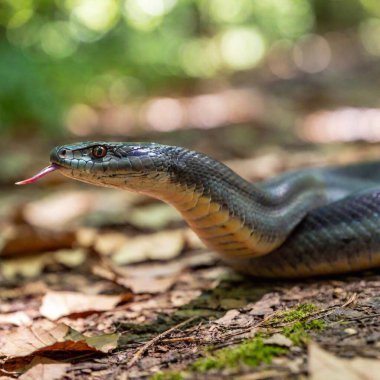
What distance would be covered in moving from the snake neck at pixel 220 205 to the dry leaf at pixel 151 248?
1128mm

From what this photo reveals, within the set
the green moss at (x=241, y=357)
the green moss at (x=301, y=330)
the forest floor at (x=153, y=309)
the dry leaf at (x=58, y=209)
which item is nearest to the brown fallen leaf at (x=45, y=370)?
the forest floor at (x=153, y=309)

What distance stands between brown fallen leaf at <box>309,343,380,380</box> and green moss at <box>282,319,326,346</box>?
252 millimetres

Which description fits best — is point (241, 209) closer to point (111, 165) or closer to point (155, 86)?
point (111, 165)

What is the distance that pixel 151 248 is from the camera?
518cm

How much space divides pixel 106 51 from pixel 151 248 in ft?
33.8

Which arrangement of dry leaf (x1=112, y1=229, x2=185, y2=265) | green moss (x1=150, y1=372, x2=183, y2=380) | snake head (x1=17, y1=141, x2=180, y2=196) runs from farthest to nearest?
dry leaf (x1=112, y1=229, x2=185, y2=265)
snake head (x1=17, y1=141, x2=180, y2=196)
green moss (x1=150, y1=372, x2=183, y2=380)

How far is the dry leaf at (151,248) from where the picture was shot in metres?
5.01

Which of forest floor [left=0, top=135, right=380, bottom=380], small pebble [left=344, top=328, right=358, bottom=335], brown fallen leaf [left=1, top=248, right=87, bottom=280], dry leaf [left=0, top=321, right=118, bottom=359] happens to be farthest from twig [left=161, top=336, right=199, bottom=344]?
brown fallen leaf [left=1, top=248, right=87, bottom=280]

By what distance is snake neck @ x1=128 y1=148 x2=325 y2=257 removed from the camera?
368 cm

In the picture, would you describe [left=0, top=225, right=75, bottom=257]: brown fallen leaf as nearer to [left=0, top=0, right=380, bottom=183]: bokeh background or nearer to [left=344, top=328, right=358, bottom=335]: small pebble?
[left=0, top=0, right=380, bottom=183]: bokeh background

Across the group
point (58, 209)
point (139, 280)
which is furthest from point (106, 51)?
point (139, 280)

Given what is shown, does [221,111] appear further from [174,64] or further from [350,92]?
[174,64]

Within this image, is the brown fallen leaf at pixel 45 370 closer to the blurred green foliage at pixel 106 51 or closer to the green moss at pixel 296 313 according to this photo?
the green moss at pixel 296 313

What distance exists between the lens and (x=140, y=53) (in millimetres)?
15805
